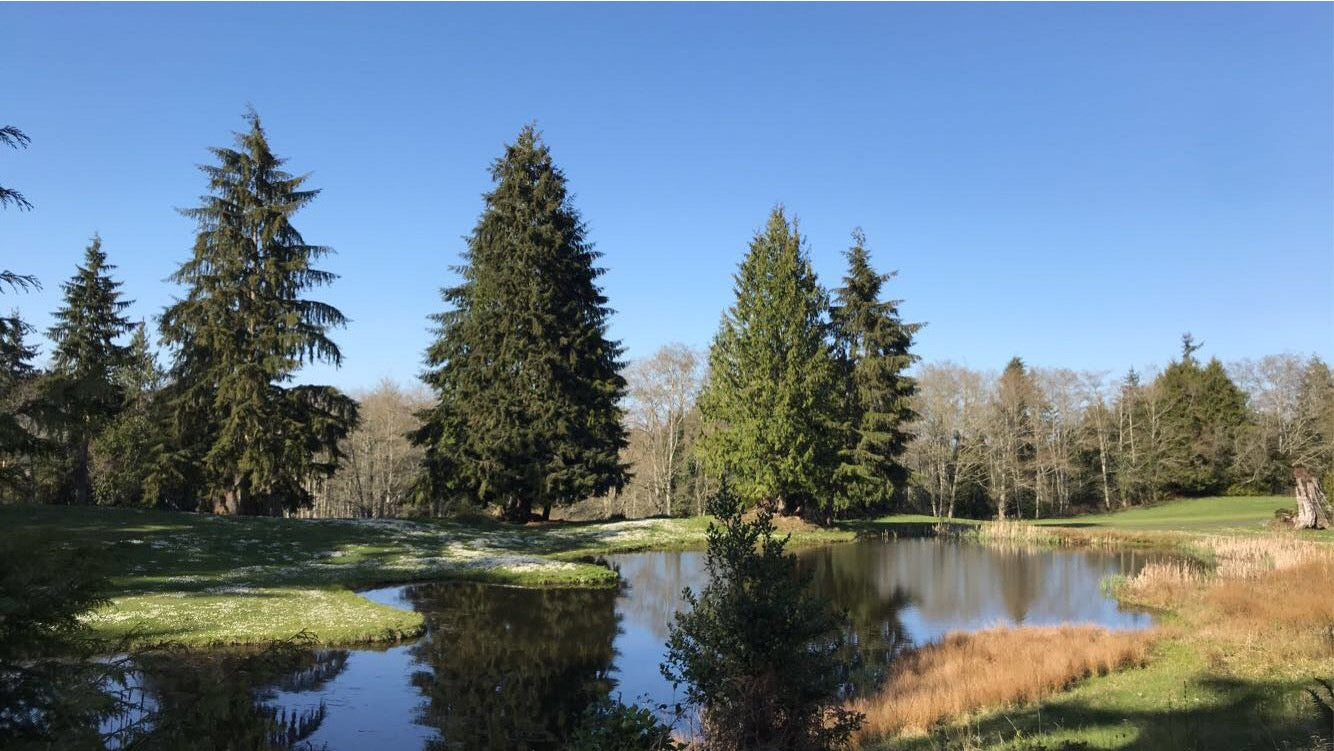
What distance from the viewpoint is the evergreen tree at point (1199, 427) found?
232ft

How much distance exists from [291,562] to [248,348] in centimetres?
1413

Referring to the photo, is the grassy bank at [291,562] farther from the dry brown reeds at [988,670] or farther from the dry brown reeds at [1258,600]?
the dry brown reeds at [1258,600]

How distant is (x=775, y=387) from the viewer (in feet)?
140

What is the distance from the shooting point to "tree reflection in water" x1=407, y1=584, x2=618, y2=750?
11961 mm

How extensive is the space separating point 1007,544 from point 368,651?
3382cm

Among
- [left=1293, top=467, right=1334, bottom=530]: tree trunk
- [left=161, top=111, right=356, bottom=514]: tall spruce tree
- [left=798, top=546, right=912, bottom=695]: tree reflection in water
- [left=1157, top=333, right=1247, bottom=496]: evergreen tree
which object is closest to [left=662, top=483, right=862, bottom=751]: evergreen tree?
[left=798, top=546, right=912, bottom=695]: tree reflection in water

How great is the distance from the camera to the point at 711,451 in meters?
45.0

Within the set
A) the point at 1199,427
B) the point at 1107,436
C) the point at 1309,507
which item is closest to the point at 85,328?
the point at 1309,507

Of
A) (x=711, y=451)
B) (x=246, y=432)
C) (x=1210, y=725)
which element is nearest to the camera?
(x=1210, y=725)

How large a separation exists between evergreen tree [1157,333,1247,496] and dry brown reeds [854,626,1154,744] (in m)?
64.8

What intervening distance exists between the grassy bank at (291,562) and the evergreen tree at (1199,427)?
50038 millimetres

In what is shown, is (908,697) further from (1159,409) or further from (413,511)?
(1159,409)

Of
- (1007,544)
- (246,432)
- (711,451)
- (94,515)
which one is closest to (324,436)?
(246,432)

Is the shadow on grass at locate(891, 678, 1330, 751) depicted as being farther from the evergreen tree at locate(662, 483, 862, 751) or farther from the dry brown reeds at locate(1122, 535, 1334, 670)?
the dry brown reeds at locate(1122, 535, 1334, 670)
